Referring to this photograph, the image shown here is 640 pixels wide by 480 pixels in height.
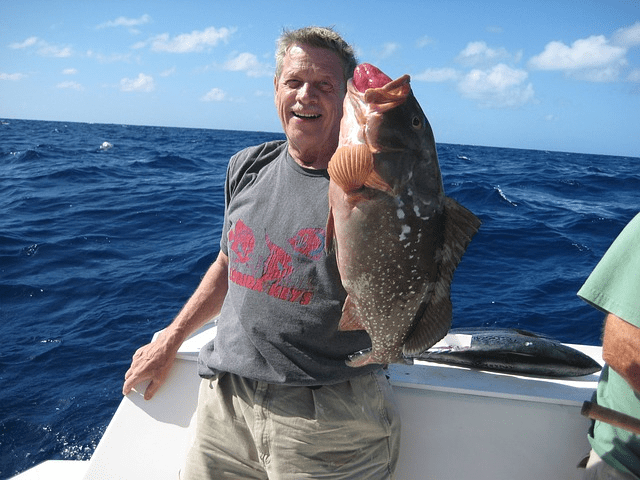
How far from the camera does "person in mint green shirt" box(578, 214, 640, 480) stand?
6.64 feet

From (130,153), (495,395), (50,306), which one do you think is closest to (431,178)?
(495,395)

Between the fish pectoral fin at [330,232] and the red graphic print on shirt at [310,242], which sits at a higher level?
the fish pectoral fin at [330,232]

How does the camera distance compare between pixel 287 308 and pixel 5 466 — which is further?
pixel 5 466

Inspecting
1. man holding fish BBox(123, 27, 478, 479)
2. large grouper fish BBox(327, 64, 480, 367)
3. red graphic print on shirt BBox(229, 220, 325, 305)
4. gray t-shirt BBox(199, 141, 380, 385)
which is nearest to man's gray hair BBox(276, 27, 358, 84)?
man holding fish BBox(123, 27, 478, 479)

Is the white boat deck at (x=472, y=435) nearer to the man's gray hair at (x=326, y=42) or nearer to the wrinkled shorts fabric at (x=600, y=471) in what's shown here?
the wrinkled shorts fabric at (x=600, y=471)

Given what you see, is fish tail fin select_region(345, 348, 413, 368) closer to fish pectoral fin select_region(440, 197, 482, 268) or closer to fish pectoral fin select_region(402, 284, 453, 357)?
fish pectoral fin select_region(402, 284, 453, 357)

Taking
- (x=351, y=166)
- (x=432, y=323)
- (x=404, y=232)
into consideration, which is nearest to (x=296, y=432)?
(x=432, y=323)

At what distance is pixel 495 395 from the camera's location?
262cm

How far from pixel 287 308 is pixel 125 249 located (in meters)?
7.84

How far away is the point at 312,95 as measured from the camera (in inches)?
82.7

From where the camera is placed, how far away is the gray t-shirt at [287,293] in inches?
82.3

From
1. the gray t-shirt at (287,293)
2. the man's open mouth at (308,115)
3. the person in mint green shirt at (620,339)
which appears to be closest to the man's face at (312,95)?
the man's open mouth at (308,115)

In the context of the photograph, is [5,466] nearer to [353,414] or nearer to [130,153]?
[353,414]

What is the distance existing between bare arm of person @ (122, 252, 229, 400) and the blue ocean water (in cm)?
212
